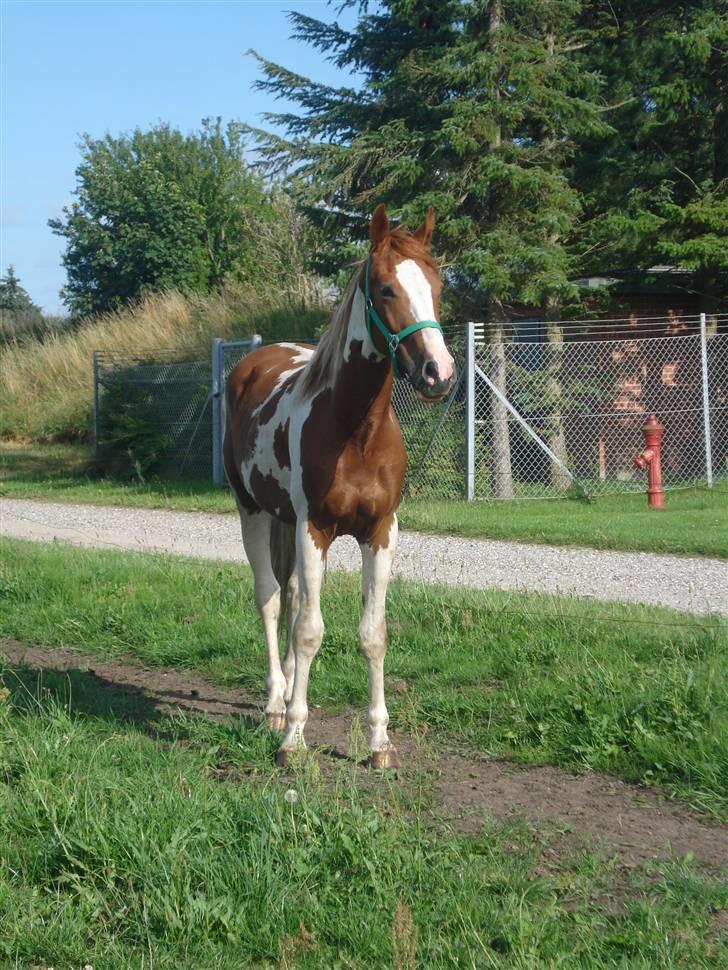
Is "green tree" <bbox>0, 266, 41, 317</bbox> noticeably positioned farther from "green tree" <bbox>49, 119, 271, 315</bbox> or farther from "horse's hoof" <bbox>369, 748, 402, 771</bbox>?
"horse's hoof" <bbox>369, 748, 402, 771</bbox>

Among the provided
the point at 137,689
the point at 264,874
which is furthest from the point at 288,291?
the point at 264,874

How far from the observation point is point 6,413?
91.5ft

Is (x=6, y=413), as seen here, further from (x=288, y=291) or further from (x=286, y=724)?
(x=286, y=724)

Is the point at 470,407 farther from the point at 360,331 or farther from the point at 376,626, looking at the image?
the point at 360,331

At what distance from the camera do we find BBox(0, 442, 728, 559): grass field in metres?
11.4

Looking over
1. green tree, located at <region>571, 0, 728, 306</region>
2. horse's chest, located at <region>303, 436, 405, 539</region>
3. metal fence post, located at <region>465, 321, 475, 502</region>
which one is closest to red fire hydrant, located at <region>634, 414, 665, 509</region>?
metal fence post, located at <region>465, 321, 475, 502</region>

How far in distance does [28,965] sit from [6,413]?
26185mm

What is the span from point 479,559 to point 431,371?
6.61m

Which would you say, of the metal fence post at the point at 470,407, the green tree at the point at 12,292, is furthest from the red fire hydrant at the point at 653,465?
the green tree at the point at 12,292

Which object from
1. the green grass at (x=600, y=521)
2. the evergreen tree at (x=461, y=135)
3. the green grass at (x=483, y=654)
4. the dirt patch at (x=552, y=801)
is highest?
the evergreen tree at (x=461, y=135)

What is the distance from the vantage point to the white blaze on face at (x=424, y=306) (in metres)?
4.28

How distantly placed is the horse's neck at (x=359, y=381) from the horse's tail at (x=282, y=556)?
143 cm

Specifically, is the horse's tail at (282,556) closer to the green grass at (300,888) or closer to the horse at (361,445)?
the horse at (361,445)

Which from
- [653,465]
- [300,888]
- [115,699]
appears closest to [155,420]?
[653,465]
